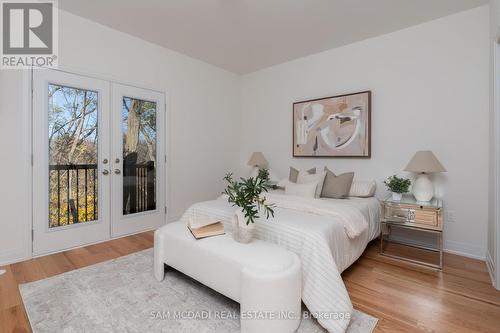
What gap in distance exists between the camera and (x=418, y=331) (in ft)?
5.05

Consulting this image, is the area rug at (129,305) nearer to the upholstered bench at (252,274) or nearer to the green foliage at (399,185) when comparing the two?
the upholstered bench at (252,274)

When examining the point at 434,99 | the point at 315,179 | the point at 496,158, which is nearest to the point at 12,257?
the point at 315,179

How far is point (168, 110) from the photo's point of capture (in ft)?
12.2

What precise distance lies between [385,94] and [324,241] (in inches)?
95.2

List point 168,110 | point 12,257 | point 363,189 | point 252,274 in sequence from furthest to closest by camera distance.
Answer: point 168,110 → point 363,189 → point 12,257 → point 252,274

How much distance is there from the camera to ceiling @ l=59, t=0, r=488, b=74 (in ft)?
8.43

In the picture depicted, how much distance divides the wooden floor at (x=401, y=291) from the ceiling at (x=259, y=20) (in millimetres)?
2701

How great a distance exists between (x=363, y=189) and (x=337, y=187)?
40 centimetres

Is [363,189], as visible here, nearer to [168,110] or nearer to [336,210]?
[336,210]

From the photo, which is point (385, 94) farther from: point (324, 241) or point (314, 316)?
point (314, 316)

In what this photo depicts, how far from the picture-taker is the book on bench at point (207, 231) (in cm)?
193

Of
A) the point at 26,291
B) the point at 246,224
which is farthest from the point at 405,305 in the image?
the point at 26,291

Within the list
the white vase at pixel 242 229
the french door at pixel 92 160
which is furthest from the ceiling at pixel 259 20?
the white vase at pixel 242 229

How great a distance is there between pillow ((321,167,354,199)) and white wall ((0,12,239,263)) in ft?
6.99
